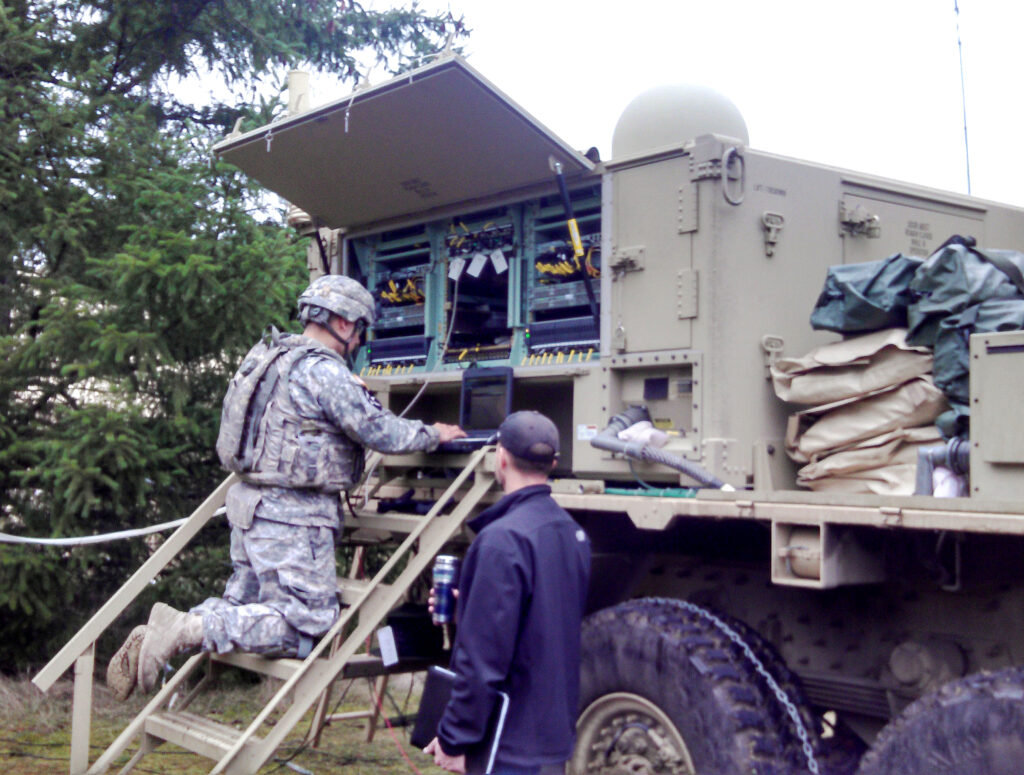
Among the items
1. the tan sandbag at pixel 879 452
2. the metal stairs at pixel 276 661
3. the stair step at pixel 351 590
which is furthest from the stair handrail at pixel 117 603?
the tan sandbag at pixel 879 452

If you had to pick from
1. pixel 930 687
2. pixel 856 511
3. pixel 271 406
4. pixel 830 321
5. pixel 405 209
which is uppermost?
pixel 405 209

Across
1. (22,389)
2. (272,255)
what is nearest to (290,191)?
(272,255)

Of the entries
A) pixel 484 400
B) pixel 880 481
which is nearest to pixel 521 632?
pixel 880 481

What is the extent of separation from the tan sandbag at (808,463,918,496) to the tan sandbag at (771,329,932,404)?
1.00 ft

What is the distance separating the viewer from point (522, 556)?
11.0ft

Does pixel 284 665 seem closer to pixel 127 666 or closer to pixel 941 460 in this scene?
pixel 127 666

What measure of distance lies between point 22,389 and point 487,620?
5.76 metres

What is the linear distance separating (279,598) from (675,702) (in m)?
1.84

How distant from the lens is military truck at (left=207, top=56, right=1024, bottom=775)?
3838 millimetres

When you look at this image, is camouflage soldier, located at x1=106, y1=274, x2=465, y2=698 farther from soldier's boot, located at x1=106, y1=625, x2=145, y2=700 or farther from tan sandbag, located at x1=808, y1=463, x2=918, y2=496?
tan sandbag, located at x1=808, y1=463, x2=918, y2=496

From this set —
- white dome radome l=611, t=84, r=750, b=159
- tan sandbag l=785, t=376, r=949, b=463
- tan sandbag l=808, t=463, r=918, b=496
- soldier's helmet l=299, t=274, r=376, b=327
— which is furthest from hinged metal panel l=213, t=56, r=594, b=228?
tan sandbag l=808, t=463, r=918, b=496

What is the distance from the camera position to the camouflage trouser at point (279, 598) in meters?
4.88

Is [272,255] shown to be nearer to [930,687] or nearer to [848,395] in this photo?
[848,395]

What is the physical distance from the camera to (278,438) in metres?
5.06
